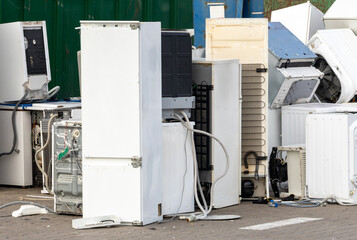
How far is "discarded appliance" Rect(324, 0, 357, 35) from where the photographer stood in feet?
38.5

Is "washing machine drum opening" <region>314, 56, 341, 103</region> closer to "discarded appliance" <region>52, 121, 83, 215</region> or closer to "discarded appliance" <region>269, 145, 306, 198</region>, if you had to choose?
"discarded appliance" <region>269, 145, 306, 198</region>

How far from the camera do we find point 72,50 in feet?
39.3

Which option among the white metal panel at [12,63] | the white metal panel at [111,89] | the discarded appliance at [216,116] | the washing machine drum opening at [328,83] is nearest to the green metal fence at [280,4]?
the washing machine drum opening at [328,83]

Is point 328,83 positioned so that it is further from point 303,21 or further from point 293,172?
point 293,172

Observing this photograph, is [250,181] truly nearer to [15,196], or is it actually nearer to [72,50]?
[15,196]

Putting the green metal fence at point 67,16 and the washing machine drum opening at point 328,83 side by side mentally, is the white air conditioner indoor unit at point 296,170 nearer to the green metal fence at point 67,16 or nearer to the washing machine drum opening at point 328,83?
the washing machine drum opening at point 328,83

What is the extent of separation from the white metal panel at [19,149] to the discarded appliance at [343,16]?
4.29m

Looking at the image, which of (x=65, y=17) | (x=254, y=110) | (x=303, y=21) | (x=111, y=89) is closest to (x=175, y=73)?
(x=111, y=89)

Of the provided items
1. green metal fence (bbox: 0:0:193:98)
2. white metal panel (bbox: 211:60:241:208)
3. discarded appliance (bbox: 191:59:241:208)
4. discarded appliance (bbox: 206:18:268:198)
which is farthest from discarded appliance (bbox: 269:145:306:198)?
green metal fence (bbox: 0:0:193:98)

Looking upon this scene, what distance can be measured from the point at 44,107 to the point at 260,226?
10.1 feet

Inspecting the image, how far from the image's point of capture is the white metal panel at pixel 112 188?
7.68m

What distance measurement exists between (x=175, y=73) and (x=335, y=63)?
3.37 metres

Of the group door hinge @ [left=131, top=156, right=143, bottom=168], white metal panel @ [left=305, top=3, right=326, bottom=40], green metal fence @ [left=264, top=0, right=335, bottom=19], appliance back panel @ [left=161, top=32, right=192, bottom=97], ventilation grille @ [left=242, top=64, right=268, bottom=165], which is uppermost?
green metal fence @ [left=264, top=0, right=335, bottom=19]

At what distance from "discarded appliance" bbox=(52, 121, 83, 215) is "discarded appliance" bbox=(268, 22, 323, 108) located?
2.88 metres
